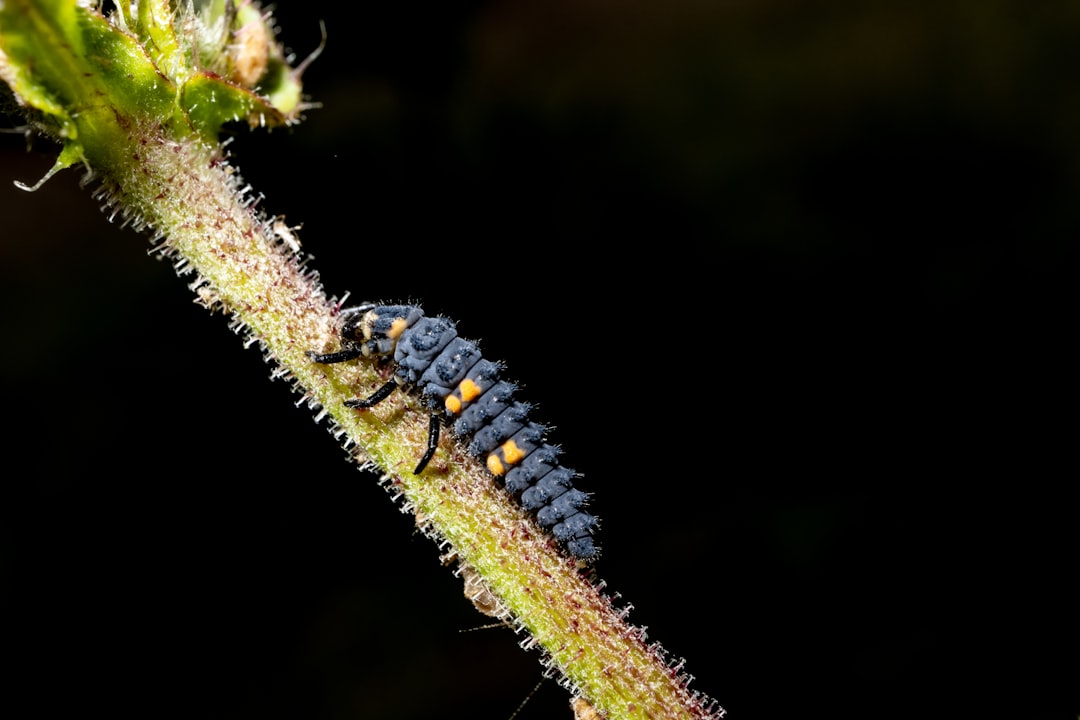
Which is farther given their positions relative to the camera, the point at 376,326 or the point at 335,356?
the point at 376,326

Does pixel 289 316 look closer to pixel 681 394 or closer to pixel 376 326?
pixel 376 326

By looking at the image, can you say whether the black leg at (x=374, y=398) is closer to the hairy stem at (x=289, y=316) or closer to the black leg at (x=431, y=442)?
the hairy stem at (x=289, y=316)

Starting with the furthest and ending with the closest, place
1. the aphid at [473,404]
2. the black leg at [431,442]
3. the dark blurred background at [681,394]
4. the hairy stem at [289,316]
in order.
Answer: the dark blurred background at [681,394] → the aphid at [473,404] → the black leg at [431,442] → the hairy stem at [289,316]

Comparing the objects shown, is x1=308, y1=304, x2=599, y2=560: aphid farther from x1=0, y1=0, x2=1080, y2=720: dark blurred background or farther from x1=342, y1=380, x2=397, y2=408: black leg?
x1=0, y1=0, x2=1080, y2=720: dark blurred background

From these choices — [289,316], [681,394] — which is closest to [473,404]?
[289,316]

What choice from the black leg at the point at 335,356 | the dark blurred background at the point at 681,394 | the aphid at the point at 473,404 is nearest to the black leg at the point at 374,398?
the aphid at the point at 473,404

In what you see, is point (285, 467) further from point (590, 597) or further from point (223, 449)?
point (590, 597)

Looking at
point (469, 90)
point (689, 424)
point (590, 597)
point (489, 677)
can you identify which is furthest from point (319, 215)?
point (590, 597)
